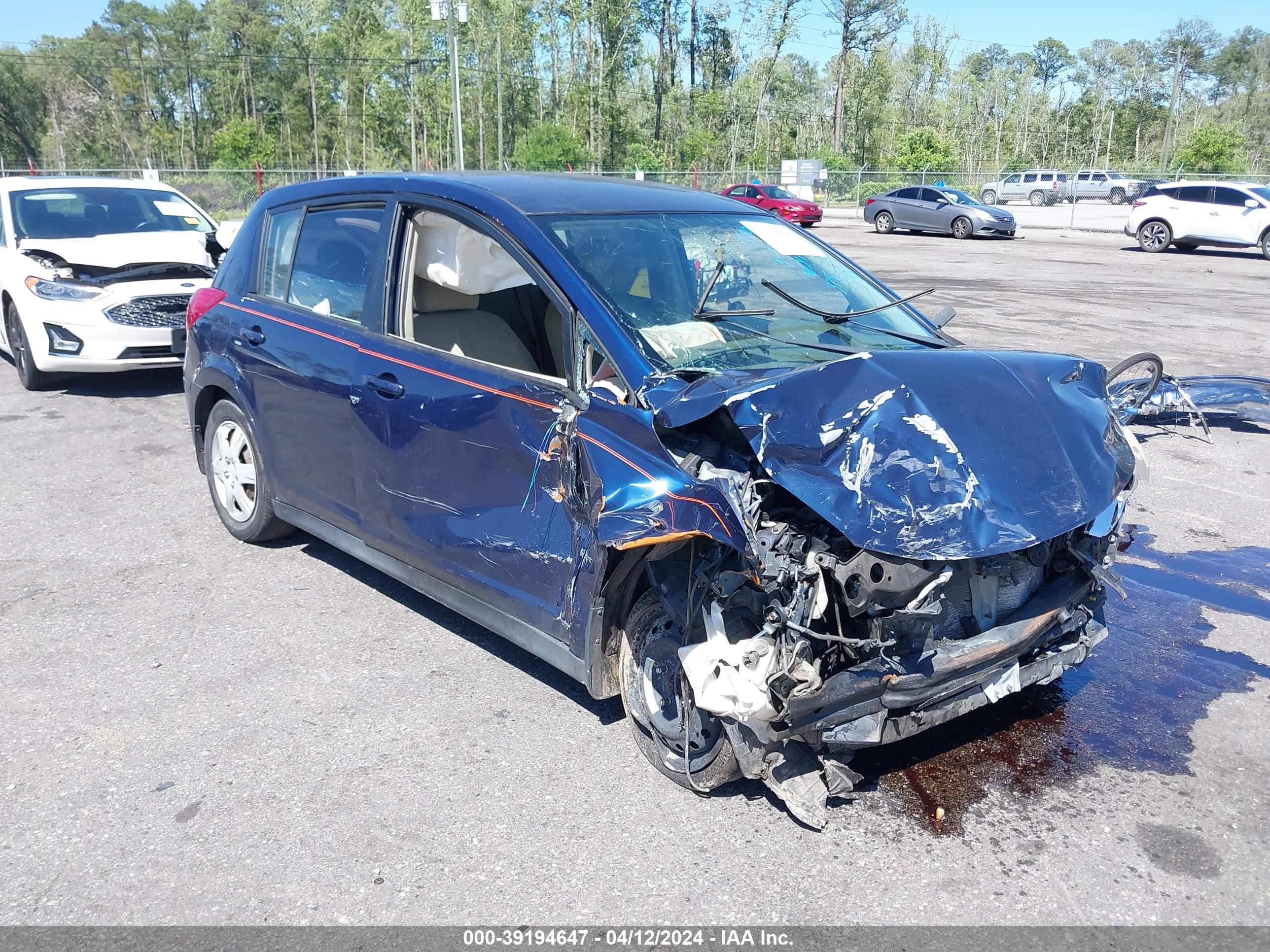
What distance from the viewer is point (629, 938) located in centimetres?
277

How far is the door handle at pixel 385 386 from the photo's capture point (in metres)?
4.15

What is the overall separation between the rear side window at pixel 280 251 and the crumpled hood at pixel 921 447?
2617 millimetres

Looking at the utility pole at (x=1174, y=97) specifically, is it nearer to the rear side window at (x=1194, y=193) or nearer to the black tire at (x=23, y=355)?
the rear side window at (x=1194, y=193)

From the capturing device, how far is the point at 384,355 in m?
4.28

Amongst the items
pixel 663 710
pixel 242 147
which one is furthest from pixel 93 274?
pixel 242 147

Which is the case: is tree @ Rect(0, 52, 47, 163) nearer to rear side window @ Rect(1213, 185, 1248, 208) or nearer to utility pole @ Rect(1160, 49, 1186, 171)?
rear side window @ Rect(1213, 185, 1248, 208)

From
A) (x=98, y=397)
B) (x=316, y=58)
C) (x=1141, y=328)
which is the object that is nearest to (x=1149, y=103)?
(x=316, y=58)

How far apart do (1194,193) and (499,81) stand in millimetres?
50062

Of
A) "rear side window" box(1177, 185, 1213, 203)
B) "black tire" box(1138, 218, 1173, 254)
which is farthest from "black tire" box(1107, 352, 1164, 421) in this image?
"black tire" box(1138, 218, 1173, 254)

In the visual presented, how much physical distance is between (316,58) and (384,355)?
83.2 metres

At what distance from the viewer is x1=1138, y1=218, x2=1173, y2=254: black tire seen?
26.5m

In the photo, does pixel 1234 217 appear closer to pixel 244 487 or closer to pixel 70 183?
pixel 70 183

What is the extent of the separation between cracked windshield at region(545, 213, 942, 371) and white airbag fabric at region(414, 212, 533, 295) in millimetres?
377

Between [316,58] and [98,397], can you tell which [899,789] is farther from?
[316,58]
